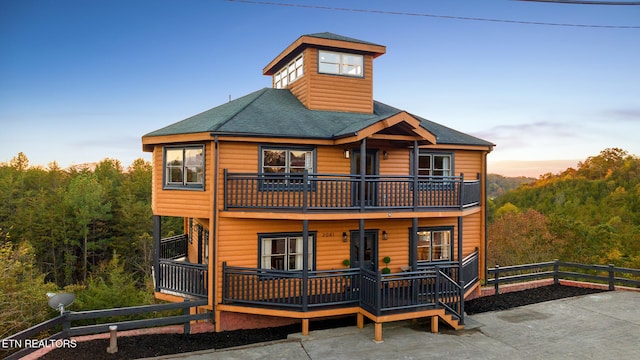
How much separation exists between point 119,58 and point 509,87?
94.2 feet

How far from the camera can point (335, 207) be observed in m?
10.8

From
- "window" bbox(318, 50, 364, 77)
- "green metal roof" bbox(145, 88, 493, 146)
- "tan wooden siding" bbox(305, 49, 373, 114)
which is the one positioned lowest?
"green metal roof" bbox(145, 88, 493, 146)

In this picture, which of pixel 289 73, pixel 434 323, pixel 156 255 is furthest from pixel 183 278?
pixel 289 73

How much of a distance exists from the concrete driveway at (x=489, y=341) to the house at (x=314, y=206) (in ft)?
2.03

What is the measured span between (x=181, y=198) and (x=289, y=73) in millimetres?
7410

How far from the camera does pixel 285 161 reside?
469 inches

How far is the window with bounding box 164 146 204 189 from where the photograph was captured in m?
11.5

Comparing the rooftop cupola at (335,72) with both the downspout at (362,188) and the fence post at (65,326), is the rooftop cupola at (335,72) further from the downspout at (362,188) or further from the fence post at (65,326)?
the fence post at (65,326)

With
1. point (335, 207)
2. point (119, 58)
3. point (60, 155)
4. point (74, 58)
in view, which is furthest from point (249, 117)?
point (60, 155)

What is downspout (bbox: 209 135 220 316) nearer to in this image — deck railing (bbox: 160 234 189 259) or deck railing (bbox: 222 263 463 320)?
deck railing (bbox: 222 263 463 320)

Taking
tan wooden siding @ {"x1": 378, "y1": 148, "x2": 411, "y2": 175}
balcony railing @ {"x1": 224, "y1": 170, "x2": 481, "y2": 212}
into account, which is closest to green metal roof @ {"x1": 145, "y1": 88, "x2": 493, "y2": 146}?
tan wooden siding @ {"x1": 378, "y1": 148, "x2": 411, "y2": 175}

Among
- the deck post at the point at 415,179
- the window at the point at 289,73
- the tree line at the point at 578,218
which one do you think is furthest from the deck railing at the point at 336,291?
the tree line at the point at 578,218

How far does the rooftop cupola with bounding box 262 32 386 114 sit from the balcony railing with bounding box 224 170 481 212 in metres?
3.78

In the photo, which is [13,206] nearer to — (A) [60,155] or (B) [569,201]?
(A) [60,155]
